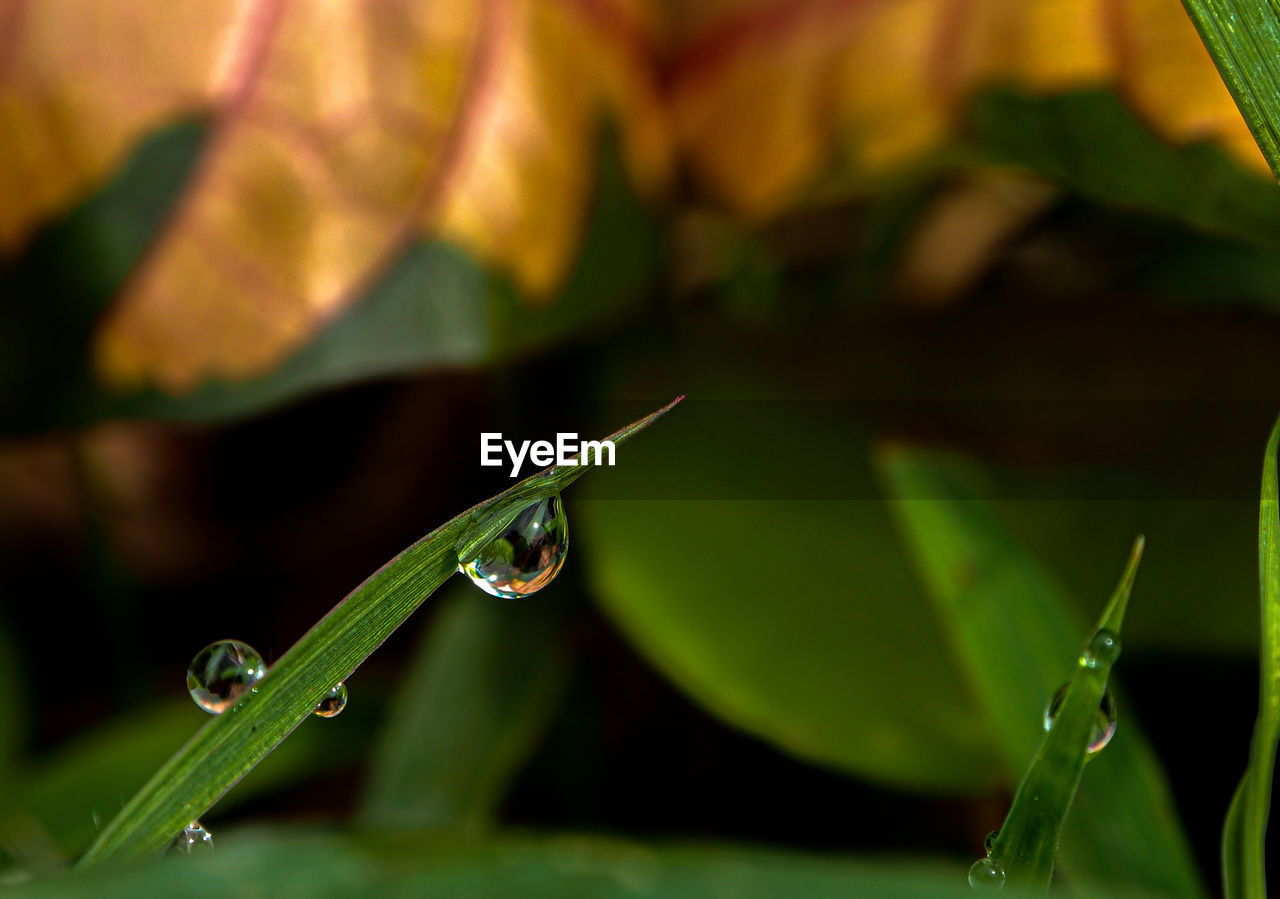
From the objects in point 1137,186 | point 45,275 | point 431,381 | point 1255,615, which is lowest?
point 1255,615

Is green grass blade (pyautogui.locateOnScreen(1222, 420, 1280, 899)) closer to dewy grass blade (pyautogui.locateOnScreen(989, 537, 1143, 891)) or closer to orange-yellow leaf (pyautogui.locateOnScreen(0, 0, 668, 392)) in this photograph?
dewy grass blade (pyautogui.locateOnScreen(989, 537, 1143, 891))

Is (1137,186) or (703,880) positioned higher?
(1137,186)

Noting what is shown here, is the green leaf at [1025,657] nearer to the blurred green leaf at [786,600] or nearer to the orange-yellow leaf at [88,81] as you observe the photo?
the blurred green leaf at [786,600]

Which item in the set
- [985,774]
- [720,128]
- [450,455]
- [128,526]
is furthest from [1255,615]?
[128,526]

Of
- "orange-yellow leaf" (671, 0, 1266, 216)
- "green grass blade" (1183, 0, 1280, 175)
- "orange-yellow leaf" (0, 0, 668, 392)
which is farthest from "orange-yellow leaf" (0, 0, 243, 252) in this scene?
"green grass blade" (1183, 0, 1280, 175)

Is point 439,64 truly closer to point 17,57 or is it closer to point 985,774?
point 17,57

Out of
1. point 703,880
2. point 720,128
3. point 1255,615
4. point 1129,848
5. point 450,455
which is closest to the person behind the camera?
point 703,880

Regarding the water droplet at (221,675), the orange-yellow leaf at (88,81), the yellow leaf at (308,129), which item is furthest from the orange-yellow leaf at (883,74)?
the water droplet at (221,675)

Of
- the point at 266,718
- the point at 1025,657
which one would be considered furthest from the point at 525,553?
the point at 1025,657
